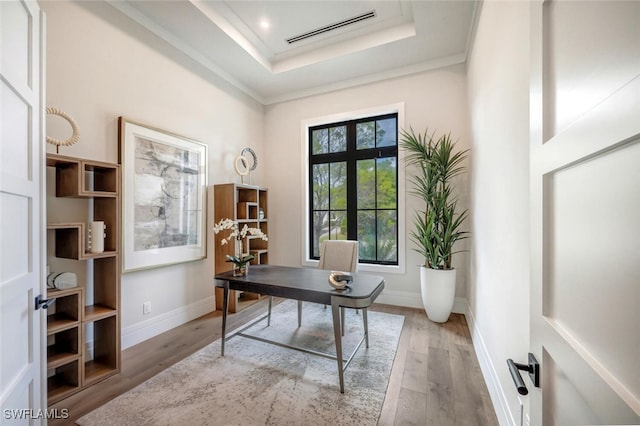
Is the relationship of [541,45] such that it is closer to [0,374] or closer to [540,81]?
[540,81]

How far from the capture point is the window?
12.4 feet

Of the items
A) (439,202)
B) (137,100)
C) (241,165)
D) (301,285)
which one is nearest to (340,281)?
(301,285)

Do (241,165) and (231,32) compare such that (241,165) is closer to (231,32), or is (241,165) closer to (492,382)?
(231,32)

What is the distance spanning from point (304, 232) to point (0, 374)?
3298 mm

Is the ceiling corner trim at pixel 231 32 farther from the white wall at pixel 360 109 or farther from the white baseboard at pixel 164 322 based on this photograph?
the white baseboard at pixel 164 322

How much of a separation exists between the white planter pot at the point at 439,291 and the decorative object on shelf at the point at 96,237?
3.06 m

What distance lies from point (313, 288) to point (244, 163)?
2.48 meters

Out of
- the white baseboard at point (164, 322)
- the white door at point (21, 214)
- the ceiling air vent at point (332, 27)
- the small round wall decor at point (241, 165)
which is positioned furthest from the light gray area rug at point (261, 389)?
the ceiling air vent at point (332, 27)

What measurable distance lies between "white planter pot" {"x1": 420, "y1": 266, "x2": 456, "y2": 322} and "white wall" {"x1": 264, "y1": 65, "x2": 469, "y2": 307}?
44cm

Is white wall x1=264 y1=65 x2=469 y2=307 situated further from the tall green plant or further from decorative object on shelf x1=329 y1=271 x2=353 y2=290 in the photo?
decorative object on shelf x1=329 y1=271 x2=353 y2=290

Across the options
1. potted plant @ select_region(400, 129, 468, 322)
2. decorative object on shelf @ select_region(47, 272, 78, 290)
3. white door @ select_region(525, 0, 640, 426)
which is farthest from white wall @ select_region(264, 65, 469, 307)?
white door @ select_region(525, 0, 640, 426)

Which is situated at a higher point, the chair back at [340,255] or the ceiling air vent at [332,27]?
the ceiling air vent at [332,27]

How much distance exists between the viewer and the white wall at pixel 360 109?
10.8 ft

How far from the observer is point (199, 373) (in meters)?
2.04
